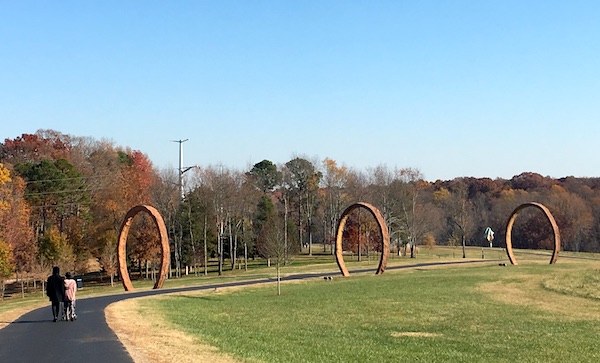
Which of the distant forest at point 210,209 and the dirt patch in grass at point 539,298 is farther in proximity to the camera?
the distant forest at point 210,209

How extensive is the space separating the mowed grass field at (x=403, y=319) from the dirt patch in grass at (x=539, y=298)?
0.05m

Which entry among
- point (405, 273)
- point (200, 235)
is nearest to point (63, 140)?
point (200, 235)

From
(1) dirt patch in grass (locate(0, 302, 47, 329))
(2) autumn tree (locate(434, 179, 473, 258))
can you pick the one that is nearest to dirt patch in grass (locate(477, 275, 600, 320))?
(1) dirt patch in grass (locate(0, 302, 47, 329))

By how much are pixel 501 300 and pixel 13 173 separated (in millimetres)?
54289

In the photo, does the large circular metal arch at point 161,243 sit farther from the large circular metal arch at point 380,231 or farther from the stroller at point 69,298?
the stroller at point 69,298

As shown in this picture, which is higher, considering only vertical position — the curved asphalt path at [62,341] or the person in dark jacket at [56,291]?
the person in dark jacket at [56,291]

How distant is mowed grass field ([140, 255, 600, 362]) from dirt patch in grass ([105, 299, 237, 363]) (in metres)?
0.42

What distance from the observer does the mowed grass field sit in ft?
45.9

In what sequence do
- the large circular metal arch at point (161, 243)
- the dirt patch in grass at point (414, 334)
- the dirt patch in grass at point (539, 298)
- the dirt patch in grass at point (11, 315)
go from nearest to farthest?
the dirt patch in grass at point (414, 334)
the dirt patch in grass at point (11, 315)
the dirt patch in grass at point (539, 298)
the large circular metal arch at point (161, 243)

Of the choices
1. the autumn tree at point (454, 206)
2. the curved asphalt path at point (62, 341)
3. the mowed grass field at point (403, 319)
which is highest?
the autumn tree at point (454, 206)

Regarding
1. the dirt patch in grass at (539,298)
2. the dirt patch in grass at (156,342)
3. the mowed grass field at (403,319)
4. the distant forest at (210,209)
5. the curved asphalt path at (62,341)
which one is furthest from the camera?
the distant forest at (210,209)

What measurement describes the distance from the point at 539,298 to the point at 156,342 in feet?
66.9

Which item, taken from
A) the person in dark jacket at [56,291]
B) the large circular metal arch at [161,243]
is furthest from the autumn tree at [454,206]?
the person in dark jacket at [56,291]

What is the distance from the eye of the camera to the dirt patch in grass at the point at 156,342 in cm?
1211
